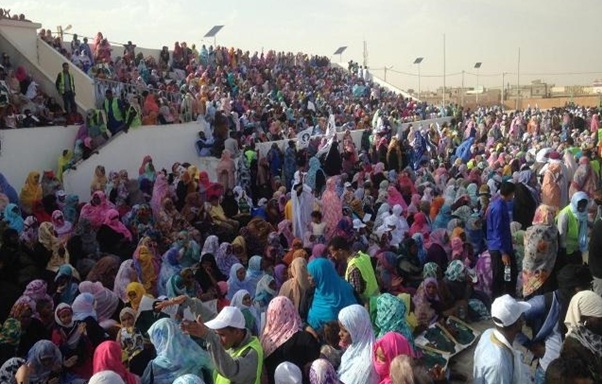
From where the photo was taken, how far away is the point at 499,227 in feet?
22.0

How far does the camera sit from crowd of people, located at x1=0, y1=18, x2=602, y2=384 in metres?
3.61

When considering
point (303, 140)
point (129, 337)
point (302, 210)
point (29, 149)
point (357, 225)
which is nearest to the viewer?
point (129, 337)

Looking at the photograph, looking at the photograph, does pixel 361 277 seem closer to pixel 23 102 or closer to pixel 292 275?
pixel 292 275

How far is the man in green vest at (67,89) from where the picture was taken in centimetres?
1077

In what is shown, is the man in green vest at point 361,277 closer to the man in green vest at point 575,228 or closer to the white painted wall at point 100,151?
the man in green vest at point 575,228

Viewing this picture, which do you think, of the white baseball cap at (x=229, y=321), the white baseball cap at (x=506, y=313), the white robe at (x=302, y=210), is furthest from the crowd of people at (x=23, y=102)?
the white baseball cap at (x=506, y=313)

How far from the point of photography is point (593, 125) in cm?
1906

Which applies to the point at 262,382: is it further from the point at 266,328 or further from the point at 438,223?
the point at 438,223

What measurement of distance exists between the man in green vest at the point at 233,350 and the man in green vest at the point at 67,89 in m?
8.38

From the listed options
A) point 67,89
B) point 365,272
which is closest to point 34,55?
point 67,89

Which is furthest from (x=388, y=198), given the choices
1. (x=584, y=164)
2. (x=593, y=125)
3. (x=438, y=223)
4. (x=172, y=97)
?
(x=593, y=125)

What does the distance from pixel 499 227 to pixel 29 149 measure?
689 centimetres

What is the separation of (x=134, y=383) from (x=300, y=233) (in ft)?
15.9

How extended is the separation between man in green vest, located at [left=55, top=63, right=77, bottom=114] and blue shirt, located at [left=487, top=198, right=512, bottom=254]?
7480 millimetres
